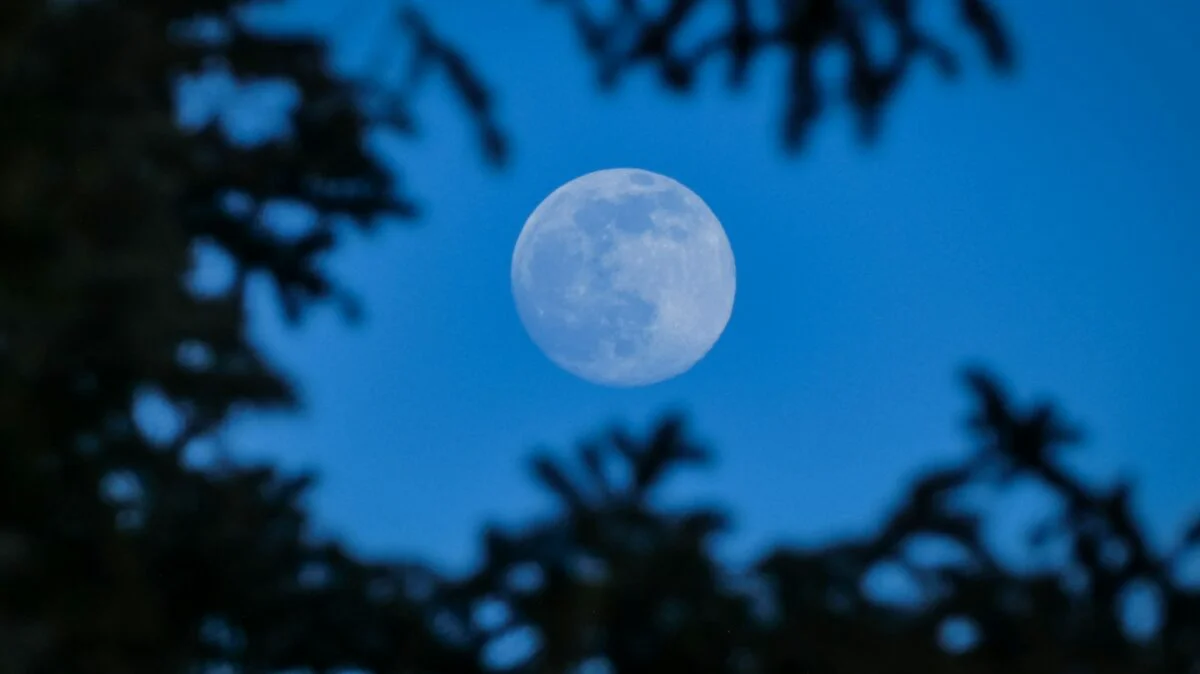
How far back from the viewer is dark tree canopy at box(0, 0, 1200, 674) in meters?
1.95

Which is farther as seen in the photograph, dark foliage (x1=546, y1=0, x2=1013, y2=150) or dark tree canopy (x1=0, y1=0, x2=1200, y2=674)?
dark foliage (x1=546, y1=0, x2=1013, y2=150)

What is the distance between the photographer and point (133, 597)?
2.40 metres

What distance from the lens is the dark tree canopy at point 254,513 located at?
1.95m

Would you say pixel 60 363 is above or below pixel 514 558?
above

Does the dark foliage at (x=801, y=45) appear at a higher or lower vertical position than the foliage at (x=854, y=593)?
higher

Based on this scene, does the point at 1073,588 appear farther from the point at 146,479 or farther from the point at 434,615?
the point at 146,479

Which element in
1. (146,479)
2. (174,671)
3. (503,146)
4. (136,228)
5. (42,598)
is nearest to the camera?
(136,228)

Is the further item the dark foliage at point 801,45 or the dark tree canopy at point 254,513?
the dark foliage at point 801,45

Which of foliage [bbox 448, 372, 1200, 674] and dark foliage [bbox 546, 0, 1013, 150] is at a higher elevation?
dark foliage [bbox 546, 0, 1013, 150]

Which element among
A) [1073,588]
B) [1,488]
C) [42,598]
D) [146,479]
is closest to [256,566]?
[146,479]

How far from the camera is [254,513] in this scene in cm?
307

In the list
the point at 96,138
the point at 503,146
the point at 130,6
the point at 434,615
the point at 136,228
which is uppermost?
the point at 503,146

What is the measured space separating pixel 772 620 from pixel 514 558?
65 centimetres

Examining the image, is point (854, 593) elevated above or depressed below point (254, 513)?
below
